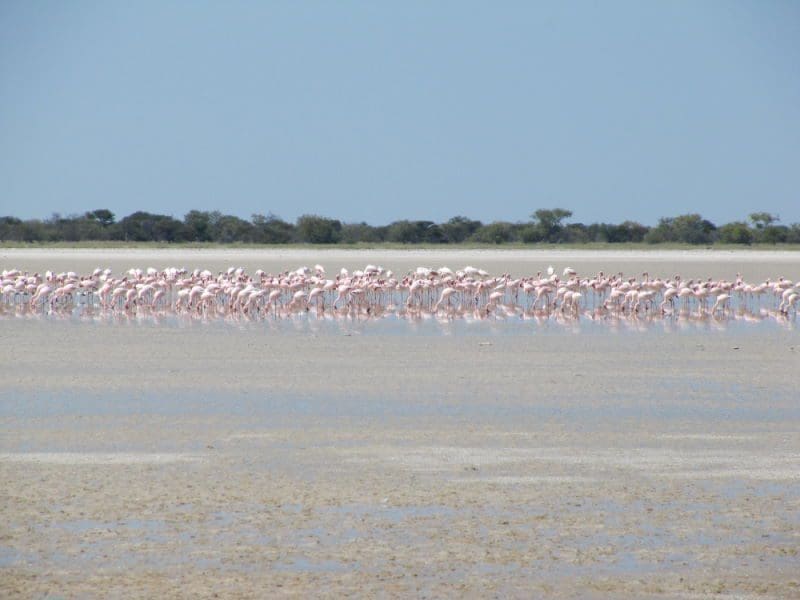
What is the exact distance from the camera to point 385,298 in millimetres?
28281

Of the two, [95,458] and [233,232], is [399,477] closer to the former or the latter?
[95,458]

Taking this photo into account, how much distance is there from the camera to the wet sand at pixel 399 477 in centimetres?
638

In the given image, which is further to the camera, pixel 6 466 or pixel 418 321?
pixel 418 321

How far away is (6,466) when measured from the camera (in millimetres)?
8859

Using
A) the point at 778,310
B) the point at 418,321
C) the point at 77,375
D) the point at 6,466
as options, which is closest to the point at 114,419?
the point at 6,466

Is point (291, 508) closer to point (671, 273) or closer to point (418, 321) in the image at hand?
point (418, 321)

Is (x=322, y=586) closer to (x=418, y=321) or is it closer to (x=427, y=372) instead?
(x=427, y=372)

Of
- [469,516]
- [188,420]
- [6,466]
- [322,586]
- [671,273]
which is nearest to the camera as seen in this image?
[322,586]

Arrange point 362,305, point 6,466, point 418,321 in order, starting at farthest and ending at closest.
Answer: point 362,305
point 418,321
point 6,466

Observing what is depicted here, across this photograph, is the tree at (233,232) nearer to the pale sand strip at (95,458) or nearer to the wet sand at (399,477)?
the wet sand at (399,477)

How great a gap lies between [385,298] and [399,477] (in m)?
19.9

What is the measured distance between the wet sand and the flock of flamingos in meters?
8.73

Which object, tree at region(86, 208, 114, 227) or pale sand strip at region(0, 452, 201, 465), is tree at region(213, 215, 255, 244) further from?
pale sand strip at region(0, 452, 201, 465)

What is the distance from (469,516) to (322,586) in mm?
1475
